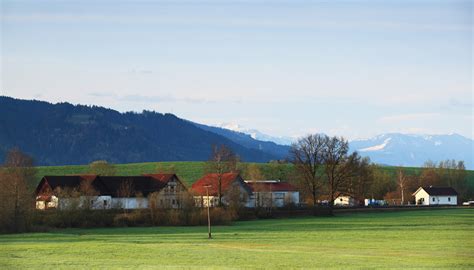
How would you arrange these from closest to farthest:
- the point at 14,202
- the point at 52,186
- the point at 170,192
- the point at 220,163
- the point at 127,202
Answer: the point at 14,202, the point at 52,186, the point at 170,192, the point at 127,202, the point at 220,163

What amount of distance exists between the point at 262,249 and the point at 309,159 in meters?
70.6

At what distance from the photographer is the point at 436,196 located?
152m

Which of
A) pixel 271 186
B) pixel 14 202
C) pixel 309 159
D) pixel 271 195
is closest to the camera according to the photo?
pixel 14 202

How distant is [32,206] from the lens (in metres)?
82.1

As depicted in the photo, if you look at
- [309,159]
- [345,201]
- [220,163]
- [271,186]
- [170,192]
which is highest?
[309,159]

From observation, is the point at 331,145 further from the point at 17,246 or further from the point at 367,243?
the point at 17,246

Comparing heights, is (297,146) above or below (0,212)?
above

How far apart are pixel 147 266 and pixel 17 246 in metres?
17.9

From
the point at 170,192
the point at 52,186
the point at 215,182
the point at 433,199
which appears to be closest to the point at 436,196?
the point at 433,199

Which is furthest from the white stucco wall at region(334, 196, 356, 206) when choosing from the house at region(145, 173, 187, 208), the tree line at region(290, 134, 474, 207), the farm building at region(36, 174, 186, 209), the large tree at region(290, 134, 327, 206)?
the farm building at region(36, 174, 186, 209)

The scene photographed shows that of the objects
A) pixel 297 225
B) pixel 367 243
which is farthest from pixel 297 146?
pixel 367 243

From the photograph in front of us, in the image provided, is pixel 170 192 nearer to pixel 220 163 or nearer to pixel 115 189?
pixel 115 189

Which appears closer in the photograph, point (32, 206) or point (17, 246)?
point (17, 246)

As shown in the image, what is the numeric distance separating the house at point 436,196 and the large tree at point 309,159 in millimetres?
38050
